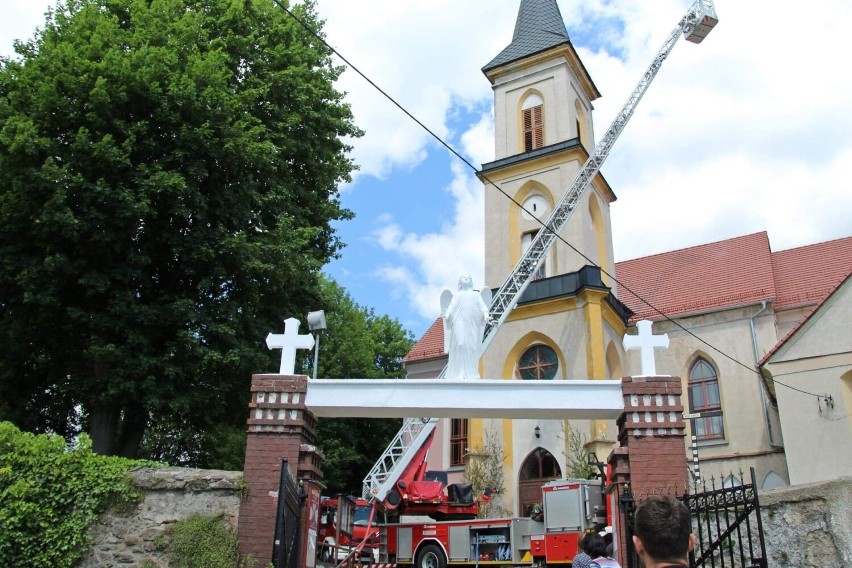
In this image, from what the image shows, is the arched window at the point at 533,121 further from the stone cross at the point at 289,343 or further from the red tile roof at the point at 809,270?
the stone cross at the point at 289,343

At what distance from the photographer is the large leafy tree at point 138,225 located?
14.6 metres

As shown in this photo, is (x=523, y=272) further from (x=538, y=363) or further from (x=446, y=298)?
(x=446, y=298)

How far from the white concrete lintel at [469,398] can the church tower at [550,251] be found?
11.2 m

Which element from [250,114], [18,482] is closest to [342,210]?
[250,114]

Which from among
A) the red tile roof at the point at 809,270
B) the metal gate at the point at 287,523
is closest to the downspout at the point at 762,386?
the red tile roof at the point at 809,270

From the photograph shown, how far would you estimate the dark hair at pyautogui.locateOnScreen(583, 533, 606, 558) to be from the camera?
6500 millimetres

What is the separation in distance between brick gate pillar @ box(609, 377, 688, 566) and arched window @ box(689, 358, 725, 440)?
16.1m

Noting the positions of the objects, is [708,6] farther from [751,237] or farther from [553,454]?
[553,454]

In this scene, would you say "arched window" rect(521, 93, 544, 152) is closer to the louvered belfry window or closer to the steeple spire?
the louvered belfry window

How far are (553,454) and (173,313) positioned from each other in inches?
502

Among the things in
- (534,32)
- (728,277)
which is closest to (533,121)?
(534,32)

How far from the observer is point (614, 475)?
1010cm

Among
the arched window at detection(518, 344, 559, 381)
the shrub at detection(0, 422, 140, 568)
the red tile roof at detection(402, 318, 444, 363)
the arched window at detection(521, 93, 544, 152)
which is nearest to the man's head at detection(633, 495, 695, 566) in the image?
the shrub at detection(0, 422, 140, 568)

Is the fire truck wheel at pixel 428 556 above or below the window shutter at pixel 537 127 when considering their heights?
below
